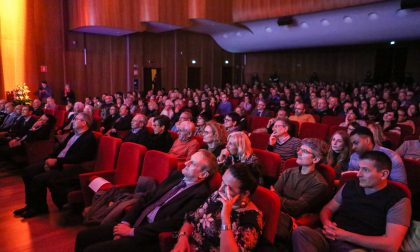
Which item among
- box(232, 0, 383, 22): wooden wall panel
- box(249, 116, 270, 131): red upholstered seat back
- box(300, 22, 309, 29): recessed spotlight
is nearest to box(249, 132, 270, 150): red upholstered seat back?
box(249, 116, 270, 131): red upholstered seat back

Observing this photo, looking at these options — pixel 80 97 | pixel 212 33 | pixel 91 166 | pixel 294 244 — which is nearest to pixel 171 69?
pixel 212 33

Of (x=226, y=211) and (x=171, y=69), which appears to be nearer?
(x=226, y=211)

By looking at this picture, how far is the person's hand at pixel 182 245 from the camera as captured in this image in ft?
6.16

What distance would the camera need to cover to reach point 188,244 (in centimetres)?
192

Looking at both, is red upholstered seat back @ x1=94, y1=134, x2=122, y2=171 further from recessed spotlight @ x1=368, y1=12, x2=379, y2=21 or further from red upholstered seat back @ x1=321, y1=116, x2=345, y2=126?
recessed spotlight @ x1=368, y1=12, x2=379, y2=21

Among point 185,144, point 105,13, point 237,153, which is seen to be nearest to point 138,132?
point 185,144

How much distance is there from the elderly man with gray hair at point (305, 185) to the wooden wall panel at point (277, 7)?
829 centimetres

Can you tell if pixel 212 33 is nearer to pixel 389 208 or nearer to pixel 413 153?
pixel 413 153

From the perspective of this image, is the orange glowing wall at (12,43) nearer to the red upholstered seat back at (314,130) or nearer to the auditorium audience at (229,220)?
the red upholstered seat back at (314,130)

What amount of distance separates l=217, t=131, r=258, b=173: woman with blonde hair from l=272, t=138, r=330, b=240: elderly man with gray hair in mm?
358

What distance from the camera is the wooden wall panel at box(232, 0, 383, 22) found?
9670 mm

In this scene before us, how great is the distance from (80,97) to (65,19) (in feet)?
8.69

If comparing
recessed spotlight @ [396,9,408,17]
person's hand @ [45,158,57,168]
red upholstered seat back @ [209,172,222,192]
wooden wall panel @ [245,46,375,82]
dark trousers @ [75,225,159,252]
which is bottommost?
dark trousers @ [75,225,159,252]

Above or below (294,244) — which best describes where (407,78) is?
above
